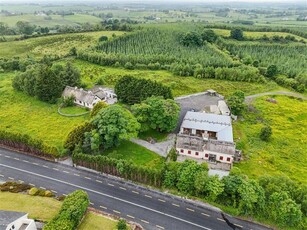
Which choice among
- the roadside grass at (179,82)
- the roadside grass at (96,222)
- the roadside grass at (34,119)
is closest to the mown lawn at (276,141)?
the roadside grass at (179,82)

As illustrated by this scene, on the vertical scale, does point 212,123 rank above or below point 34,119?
above

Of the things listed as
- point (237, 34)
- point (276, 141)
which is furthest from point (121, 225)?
point (237, 34)

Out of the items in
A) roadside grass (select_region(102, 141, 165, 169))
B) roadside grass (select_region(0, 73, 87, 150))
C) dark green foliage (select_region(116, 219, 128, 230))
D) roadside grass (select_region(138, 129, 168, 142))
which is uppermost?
dark green foliage (select_region(116, 219, 128, 230))

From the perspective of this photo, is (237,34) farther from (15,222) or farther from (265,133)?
(15,222)

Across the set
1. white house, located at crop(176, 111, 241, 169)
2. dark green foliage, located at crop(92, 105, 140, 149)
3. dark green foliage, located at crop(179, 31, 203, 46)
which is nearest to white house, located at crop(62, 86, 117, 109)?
dark green foliage, located at crop(92, 105, 140, 149)

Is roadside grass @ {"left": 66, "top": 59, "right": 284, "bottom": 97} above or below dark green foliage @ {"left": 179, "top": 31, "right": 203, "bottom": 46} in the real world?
below

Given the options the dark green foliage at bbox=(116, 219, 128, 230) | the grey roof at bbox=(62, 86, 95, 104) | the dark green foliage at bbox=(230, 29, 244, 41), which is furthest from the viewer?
the dark green foliage at bbox=(230, 29, 244, 41)

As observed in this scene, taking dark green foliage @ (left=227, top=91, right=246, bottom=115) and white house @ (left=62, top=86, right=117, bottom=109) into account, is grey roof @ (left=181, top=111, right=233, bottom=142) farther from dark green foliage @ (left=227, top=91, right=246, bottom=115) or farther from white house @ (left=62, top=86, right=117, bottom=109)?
white house @ (left=62, top=86, right=117, bottom=109)

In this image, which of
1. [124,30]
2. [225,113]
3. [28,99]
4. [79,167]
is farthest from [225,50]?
[79,167]
